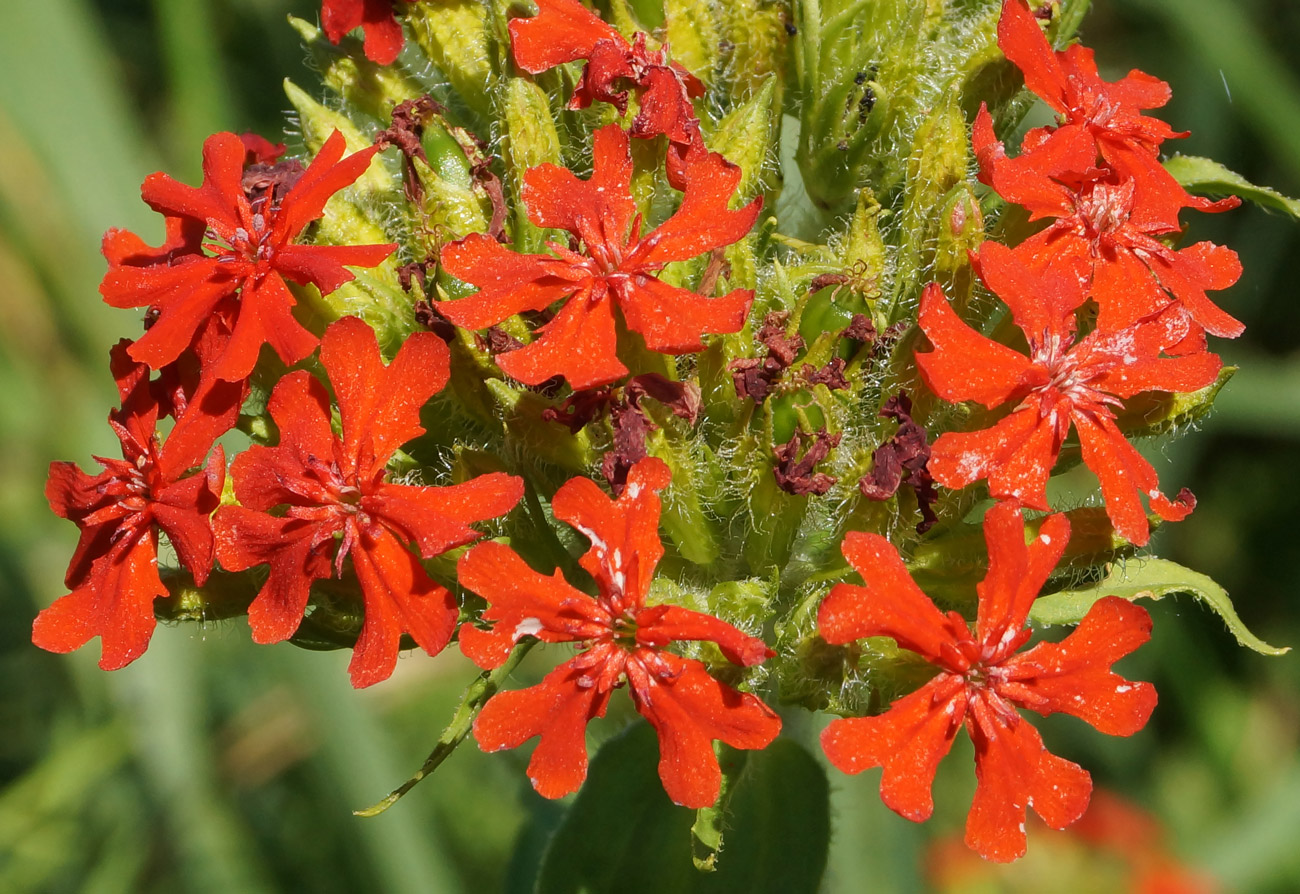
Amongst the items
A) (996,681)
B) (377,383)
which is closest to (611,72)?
(377,383)

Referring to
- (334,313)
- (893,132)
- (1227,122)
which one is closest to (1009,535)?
(893,132)

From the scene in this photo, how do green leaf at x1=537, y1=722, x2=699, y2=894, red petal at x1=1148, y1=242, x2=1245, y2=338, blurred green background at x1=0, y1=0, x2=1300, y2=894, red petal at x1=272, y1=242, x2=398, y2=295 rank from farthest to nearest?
blurred green background at x1=0, y1=0, x2=1300, y2=894 < green leaf at x1=537, y1=722, x2=699, y2=894 < red petal at x1=1148, y1=242, x2=1245, y2=338 < red petal at x1=272, y1=242, x2=398, y2=295

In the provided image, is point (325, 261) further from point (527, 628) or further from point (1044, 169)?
point (1044, 169)

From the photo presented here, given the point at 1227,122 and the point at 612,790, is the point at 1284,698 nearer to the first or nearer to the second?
the point at 1227,122

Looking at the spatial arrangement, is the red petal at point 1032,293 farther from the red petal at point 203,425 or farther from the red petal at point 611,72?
the red petal at point 203,425

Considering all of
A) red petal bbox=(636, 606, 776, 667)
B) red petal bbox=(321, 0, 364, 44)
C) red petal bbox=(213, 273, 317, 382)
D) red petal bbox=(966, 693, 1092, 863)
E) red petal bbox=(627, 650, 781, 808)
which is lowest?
red petal bbox=(966, 693, 1092, 863)

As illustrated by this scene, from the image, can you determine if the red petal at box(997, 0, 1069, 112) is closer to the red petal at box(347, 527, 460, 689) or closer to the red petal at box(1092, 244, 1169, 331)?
the red petal at box(1092, 244, 1169, 331)

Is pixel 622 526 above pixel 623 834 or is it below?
above

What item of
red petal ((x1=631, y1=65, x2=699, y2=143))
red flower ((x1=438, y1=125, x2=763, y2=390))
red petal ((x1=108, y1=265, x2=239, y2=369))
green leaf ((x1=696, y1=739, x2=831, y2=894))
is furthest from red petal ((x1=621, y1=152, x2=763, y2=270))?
green leaf ((x1=696, y1=739, x2=831, y2=894))
